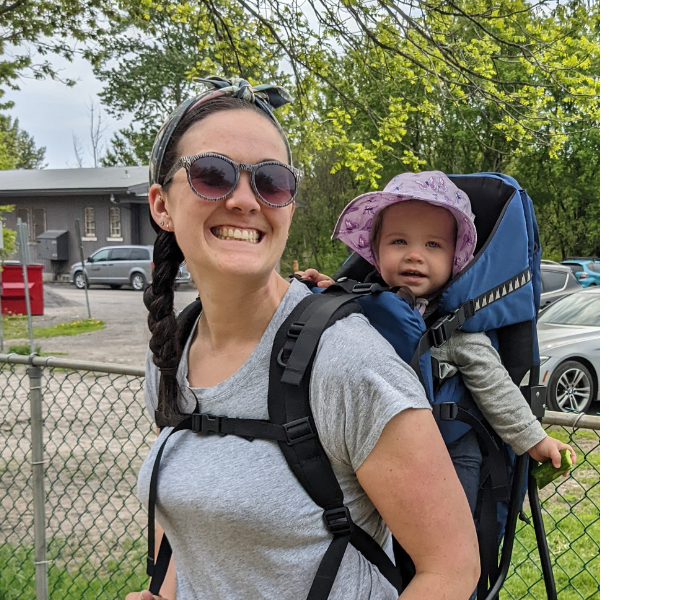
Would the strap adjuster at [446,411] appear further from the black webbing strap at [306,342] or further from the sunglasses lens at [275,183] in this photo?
the sunglasses lens at [275,183]

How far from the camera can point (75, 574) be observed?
390cm

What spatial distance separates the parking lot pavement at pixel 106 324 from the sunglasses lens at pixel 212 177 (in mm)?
7306

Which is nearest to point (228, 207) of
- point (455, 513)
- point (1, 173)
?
point (455, 513)

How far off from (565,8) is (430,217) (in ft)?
13.4

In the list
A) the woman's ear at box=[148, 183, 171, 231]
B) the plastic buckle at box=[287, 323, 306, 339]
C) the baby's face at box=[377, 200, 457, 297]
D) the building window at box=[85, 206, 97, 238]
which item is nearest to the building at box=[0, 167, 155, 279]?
the building window at box=[85, 206, 97, 238]

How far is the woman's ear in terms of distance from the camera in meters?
1.47

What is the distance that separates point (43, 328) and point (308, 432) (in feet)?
59.3

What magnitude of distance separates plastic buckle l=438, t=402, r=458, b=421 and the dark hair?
0.61 m

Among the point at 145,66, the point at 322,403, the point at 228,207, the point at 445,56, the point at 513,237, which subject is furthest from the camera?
the point at 145,66

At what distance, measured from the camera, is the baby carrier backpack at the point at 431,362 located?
120 centimetres

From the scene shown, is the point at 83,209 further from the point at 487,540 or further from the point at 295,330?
the point at 295,330

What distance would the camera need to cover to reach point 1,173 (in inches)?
1677

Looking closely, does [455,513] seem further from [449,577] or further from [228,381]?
[228,381]

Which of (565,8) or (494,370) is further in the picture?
(565,8)
